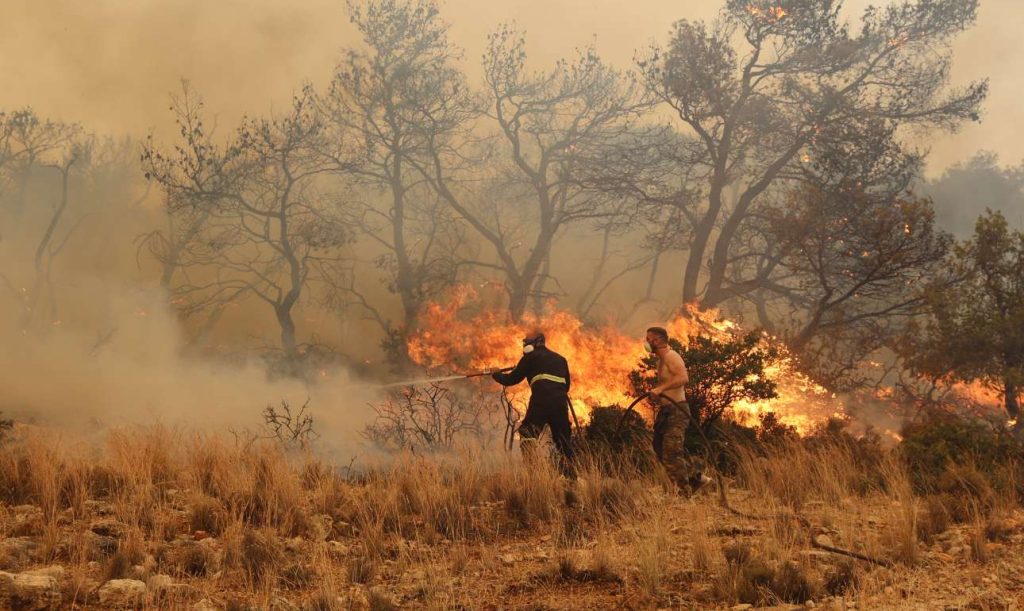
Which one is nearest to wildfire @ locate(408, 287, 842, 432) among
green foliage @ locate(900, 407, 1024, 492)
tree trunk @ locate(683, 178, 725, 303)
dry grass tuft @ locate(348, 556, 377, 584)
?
tree trunk @ locate(683, 178, 725, 303)

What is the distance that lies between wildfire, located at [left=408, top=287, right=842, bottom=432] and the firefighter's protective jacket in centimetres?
390

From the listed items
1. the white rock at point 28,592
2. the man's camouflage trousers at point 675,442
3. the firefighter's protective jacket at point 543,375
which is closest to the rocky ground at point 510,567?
the white rock at point 28,592

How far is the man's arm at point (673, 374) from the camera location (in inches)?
405

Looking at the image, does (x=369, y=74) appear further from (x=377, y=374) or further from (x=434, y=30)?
(x=377, y=374)

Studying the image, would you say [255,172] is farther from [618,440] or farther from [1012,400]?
[1012,400]

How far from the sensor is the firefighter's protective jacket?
35.9 ft

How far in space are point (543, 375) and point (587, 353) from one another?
7.93 m

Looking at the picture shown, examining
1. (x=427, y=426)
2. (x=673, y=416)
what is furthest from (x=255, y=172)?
(x=673, y=416)

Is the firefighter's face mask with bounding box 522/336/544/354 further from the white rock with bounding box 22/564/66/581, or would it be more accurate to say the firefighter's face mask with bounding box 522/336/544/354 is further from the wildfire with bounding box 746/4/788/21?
the wildfire with bounding box 746/4/788/21

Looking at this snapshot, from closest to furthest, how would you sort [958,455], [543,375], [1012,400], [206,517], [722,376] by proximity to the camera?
[206,517], [543,375], [958,455], [722,376], [1012,400]

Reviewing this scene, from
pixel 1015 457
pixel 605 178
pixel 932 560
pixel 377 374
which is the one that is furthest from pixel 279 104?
pixel 932 560

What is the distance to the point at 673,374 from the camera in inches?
409

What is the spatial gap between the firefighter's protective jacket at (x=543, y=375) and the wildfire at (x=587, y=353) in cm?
390

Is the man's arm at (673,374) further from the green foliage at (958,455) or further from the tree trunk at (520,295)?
the tree trunk at (520,295)
